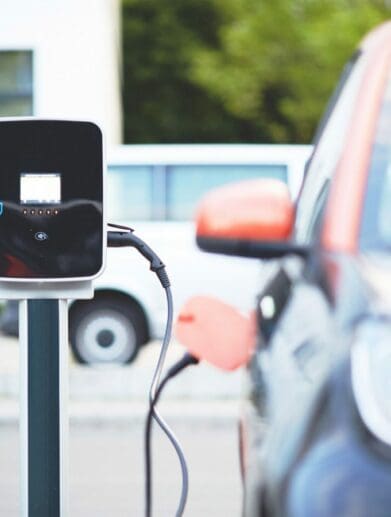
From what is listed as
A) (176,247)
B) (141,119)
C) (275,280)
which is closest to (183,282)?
(176,247)

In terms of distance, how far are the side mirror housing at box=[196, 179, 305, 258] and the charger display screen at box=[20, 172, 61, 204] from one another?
3.72 feet

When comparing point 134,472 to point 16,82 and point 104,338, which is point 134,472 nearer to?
point 104,338

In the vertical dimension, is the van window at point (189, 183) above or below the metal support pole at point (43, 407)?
below

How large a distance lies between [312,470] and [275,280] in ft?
3.62

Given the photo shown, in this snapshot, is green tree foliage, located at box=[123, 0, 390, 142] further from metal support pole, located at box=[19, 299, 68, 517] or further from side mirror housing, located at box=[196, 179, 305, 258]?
side mirror housing, located at box=[196, 179, 305, 258]

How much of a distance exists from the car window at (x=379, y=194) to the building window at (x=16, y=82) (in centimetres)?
1557

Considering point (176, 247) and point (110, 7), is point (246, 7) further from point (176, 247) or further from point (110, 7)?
point (176, 247)

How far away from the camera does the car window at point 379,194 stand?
107 inches

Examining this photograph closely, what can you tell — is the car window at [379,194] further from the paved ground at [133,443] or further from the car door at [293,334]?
the paved ground at [133,443]

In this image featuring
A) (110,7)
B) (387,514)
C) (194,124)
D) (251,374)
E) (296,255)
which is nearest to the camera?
(387,514)

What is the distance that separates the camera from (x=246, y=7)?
32969 mm

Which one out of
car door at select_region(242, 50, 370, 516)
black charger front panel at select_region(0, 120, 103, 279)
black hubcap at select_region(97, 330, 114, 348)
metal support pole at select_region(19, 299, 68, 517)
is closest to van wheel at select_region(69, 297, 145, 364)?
black hubcap at select_region(97, 330, 114, 348)

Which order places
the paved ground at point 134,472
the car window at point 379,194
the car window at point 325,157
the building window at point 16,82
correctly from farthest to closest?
the building window at point 16,82
the paved ground at point 134,472
the car window at point 325,157
the car window at point 379,194

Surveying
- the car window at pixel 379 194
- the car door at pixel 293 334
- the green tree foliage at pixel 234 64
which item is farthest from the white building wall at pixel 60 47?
the car window at pixel 379 194
